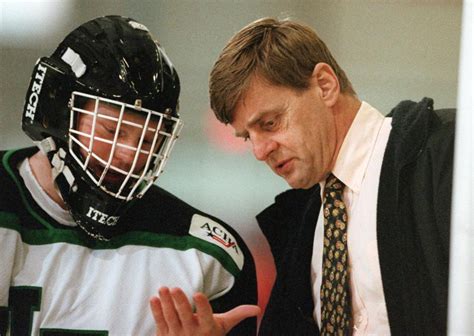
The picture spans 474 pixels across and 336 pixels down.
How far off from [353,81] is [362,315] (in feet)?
1.27

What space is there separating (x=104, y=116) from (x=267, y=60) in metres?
0.27

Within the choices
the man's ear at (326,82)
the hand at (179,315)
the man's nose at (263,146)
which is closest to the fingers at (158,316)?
the hand at (179,315)

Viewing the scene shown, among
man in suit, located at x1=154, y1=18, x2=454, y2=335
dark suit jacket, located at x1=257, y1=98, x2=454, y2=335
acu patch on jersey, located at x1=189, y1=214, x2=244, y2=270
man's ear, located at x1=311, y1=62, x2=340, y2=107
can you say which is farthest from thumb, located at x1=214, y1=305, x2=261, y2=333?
man's ear, located at x1=311, y1=62, x2=340, y2=107

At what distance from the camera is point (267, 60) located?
1161 millimetres

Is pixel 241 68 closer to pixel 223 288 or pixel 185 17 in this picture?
pixel 185 17

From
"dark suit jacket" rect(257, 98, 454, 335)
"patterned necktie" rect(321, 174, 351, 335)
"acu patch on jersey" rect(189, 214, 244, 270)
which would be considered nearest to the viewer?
"dark suit jacket" rect(257, 98, 454, 335)

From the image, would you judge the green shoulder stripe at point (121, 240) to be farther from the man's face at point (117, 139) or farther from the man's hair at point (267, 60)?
the man's hair at point (267, 60)

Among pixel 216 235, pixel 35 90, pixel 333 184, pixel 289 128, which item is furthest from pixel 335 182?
pixel 35 90

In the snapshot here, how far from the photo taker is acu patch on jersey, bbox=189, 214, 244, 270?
123 cm

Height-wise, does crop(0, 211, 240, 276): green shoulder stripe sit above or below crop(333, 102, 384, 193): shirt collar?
below

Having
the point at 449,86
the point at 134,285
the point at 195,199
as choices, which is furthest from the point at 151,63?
the point at 449,86

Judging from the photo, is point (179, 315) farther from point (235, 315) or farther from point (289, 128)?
point (289, 128)

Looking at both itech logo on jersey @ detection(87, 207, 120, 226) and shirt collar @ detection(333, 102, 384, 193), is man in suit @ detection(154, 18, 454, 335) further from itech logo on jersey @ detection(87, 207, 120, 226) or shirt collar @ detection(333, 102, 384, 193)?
itech logo on jersey @ detection(87, 207, 120, 226)

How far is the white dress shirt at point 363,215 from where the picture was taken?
1089mm
